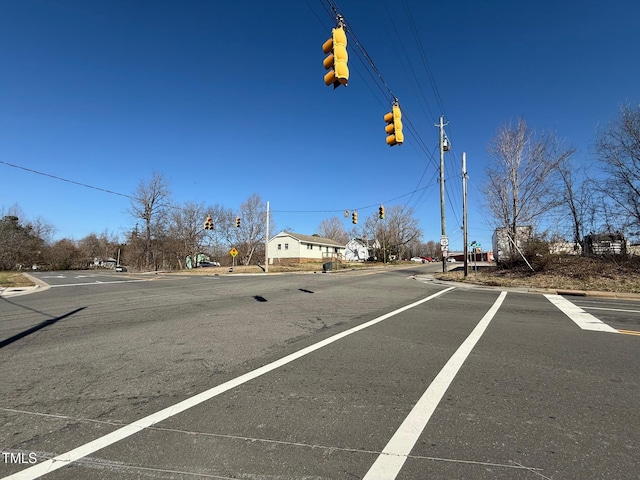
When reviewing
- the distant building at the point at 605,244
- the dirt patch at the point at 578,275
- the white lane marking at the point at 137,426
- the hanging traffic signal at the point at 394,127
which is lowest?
the white lane marking at the point at 137,426

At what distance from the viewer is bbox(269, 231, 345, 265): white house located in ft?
182

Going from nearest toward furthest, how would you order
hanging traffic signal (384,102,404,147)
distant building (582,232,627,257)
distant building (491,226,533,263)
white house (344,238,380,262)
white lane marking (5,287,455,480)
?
white lane marking (5,287,455,480) → hanging traffic signal (384,102,404,147) → distant building (582,232,627,257) → distant building (491,226,533,263) → white house (344,238,380,262)

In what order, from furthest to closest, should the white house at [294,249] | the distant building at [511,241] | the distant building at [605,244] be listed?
the white house at [294,249] < the distant building at [511,241] < the distant building at [605,244]

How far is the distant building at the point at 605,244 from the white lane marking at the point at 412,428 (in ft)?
64.0

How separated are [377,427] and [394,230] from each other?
231ft

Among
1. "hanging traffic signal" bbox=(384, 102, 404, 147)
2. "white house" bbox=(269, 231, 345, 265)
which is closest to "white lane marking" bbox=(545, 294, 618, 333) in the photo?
"hanging traffic signal" bbox=(384, 102, 404, 147)

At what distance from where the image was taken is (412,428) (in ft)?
10.1

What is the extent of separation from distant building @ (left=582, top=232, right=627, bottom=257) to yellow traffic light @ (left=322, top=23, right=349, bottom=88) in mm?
19912

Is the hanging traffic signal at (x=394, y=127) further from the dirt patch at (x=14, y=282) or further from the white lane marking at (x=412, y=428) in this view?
the dirt patch at (x=14, y=282)

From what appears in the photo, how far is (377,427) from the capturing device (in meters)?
3.13

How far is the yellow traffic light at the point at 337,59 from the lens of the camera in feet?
22.4

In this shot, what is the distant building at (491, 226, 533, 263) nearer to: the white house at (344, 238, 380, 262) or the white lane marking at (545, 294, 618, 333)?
the white lane marking at (545, 294, 618, 333)

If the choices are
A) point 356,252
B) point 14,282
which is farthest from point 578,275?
point 356,252

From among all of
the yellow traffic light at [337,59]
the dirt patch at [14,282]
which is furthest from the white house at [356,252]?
the yellow traffic light at [337,59]
